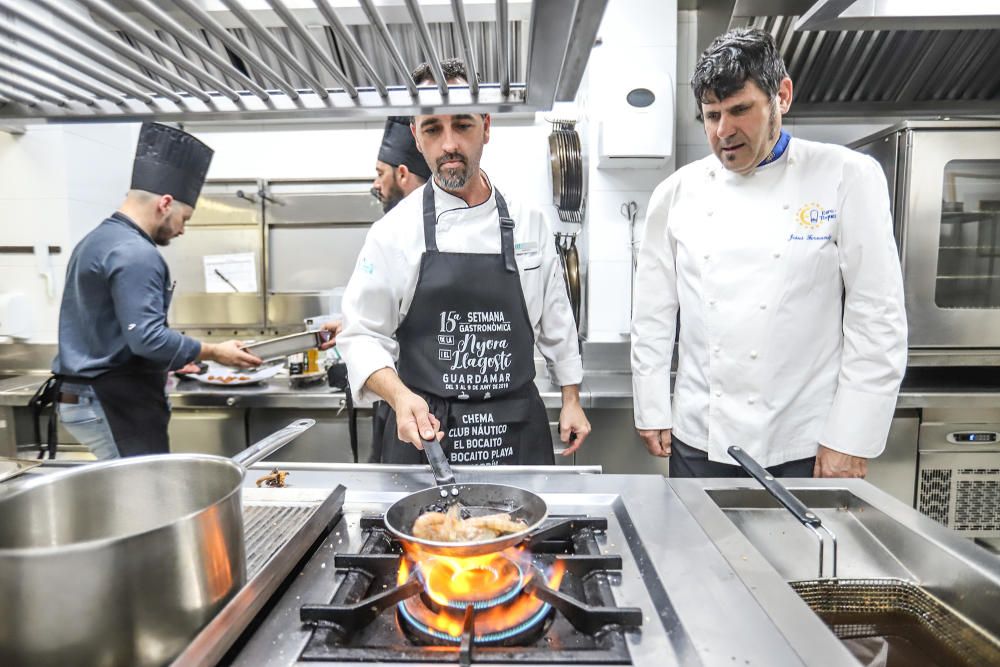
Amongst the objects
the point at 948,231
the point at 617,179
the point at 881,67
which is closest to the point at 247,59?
the point at 617,179

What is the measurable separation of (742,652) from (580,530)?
294 millimetres

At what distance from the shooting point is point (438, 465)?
948 millimetres

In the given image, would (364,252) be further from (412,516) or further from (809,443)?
(809,443)

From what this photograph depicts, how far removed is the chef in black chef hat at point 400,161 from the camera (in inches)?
88.9

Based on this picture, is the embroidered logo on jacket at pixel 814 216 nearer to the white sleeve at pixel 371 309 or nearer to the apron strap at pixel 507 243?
the apron strap at pixel 507 243

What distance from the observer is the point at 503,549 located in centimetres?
69

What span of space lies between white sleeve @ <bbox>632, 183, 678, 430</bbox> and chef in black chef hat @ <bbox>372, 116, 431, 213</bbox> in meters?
1.06

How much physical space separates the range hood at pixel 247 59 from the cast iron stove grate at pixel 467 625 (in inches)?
23.0

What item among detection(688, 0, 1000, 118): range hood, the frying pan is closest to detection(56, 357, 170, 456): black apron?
the frying pan

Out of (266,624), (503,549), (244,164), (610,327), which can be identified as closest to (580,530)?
(503,549)

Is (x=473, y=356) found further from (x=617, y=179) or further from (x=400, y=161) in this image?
(x=617, y=179)

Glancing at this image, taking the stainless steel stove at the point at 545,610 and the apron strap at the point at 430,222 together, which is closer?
the stainless steel stove at the point at 545,610

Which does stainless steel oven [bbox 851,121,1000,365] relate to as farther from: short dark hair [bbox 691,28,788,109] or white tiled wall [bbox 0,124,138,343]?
white tiled wall [bbox 0,124,138,343]

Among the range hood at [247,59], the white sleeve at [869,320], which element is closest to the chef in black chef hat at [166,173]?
the range hood at [247,59]
